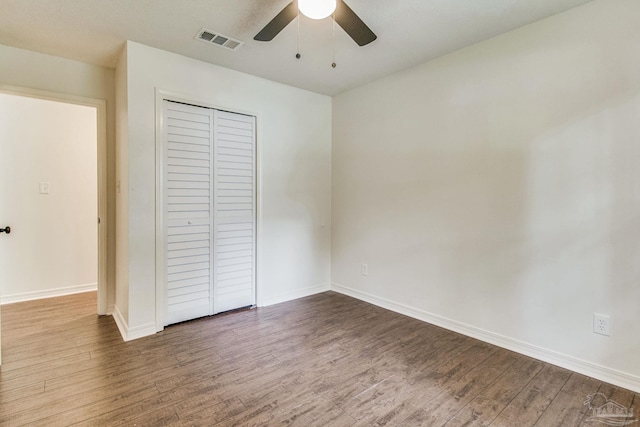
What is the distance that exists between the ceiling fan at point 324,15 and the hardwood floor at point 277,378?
2.23m

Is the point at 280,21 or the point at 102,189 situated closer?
the point at 280,21

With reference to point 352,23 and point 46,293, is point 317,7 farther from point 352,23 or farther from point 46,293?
point 46,293

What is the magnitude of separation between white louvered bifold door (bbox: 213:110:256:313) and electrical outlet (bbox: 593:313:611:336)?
9.73 ft

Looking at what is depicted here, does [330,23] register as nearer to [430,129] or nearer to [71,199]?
[430,129]

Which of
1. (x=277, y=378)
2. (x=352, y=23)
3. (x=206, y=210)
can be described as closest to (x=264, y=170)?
(x=206, y=210)

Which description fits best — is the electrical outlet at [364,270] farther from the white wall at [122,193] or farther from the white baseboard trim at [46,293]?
the white baseboard trim at [46,293]

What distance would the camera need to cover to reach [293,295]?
372 centimetres

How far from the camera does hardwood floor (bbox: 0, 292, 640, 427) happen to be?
5.63ft

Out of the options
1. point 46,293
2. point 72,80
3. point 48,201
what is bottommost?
point 46,293

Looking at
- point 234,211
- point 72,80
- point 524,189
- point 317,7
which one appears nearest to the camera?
point 317,7

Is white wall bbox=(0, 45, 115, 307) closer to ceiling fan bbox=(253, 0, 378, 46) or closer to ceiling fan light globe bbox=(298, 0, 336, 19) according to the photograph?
ceiling fan bbox=(253, 0, 378, 46)

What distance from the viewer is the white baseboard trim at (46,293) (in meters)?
3.48

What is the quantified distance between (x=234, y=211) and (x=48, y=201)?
247 cm

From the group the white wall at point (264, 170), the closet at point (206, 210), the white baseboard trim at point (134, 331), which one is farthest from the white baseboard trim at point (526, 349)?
the white baseboard trim at point (134, 331)
